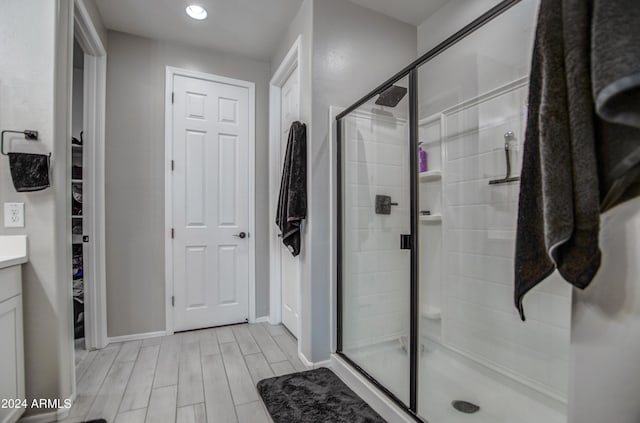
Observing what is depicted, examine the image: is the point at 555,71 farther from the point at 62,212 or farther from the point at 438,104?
the point at 62,212

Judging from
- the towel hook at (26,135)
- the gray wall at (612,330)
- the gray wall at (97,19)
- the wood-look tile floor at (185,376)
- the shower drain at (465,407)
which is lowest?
the wood-look tile floor at (185,376)

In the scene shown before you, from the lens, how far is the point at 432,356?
189cm

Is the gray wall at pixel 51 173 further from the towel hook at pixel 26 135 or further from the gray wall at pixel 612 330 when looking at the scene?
the gray wall at pixel 612 330

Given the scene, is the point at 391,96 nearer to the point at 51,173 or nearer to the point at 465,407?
the point at 465,407

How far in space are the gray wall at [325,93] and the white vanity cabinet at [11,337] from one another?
1608 millimetres

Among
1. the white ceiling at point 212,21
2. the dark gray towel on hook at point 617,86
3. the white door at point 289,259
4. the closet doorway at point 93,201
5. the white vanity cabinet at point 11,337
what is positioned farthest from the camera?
the white door at point 289,259

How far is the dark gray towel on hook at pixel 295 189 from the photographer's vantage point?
2285mm

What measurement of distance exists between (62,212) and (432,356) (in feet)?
7.78

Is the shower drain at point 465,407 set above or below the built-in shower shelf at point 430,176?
below

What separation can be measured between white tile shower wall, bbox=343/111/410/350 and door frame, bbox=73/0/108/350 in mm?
2056

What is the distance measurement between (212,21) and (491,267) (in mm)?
2898

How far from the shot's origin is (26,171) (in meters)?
1.55

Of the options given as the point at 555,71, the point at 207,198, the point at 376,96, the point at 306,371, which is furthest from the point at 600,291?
the point at 207,198

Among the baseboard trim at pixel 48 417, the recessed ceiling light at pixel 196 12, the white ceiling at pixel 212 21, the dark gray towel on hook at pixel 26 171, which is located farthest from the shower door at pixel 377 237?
the dark gray towel on hook at pixel 26 171
